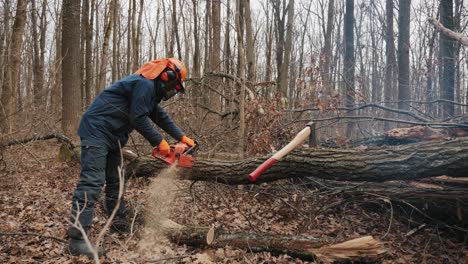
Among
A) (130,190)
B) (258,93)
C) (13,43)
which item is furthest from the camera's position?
(13,43)

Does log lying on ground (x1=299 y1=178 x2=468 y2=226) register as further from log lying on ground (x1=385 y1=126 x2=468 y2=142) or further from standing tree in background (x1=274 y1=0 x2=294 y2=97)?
standing tree in background (x1=274 y1=0 x2=294 y2=97)

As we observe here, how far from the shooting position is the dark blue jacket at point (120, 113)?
371 cm

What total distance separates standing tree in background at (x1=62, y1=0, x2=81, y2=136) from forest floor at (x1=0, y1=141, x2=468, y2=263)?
12.5ft

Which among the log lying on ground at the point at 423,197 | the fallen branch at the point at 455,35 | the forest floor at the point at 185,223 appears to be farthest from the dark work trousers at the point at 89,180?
the fallen branch at the point at 455,35

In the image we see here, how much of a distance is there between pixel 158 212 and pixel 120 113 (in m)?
1.53

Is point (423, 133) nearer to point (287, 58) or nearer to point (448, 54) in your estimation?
point (448, 54)

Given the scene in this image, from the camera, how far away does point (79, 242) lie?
11.5 feet

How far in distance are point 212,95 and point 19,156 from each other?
3.93 metres

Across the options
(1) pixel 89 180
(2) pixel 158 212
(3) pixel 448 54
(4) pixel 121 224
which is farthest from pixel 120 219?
(3) pixel 448 54

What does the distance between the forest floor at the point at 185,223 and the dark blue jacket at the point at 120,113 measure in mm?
803

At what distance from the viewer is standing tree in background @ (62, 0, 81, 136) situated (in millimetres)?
10094

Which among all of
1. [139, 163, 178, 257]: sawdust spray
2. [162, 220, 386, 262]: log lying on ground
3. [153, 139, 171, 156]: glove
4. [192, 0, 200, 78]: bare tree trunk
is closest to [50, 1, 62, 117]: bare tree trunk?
[139, 163, 178, 257]: sawdust spray

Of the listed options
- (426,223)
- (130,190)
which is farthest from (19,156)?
(426,223)

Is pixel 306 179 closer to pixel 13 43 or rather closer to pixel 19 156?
pixel 19 156
